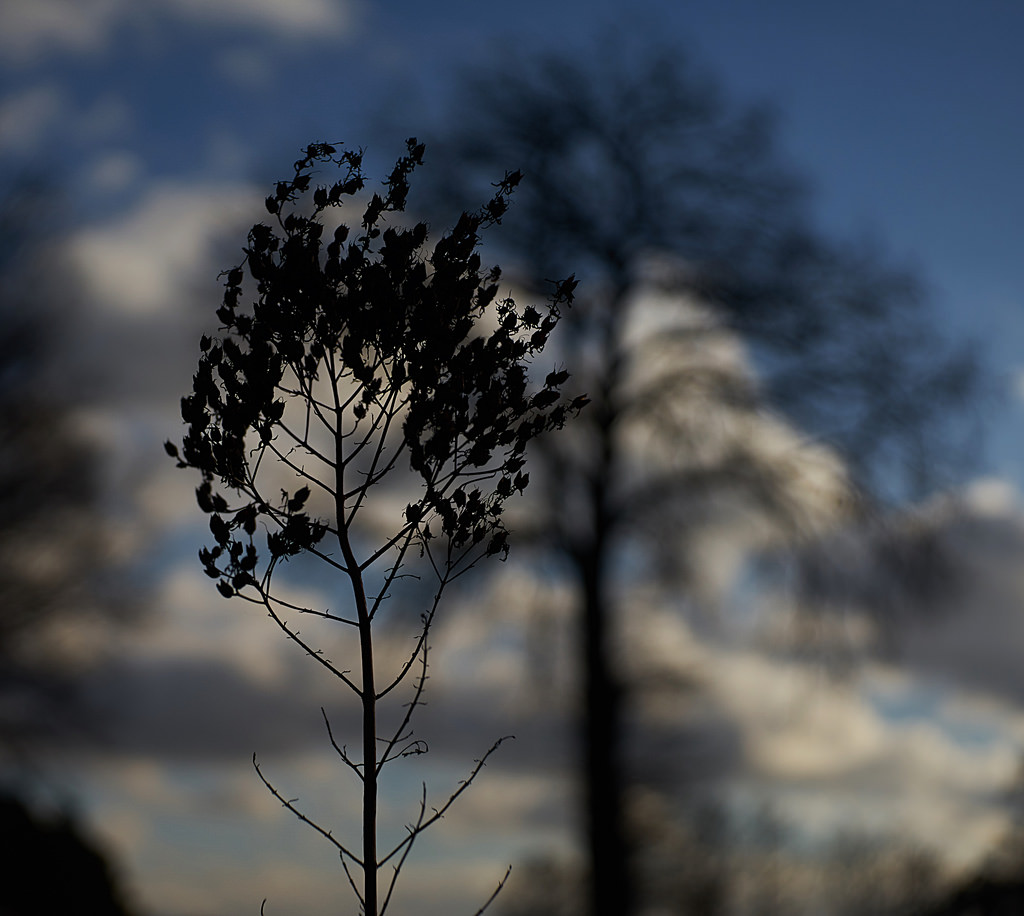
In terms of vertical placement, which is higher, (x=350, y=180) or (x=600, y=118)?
(x=600, y=118)

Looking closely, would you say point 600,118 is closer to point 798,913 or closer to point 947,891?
point 947,891

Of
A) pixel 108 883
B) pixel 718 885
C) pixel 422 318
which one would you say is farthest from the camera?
pixel 718 885

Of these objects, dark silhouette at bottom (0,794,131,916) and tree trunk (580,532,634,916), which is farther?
dark silhouette at bottom (0,794,131,916)

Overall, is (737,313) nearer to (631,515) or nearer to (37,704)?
(631,515)

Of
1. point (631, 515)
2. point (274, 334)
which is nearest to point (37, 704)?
point (631, 515)

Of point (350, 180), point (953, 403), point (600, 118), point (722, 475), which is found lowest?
point (350, 180)

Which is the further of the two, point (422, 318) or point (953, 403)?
point (953, 403)

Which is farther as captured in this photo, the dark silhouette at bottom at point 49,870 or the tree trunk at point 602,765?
the dark silhouette at bottom at point 49,870

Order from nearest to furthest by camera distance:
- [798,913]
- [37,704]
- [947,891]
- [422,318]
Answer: [422,318] < [947,891] < [37,704] < [798,913]

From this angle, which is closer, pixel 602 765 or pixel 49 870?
pixel 602 765

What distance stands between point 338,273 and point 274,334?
11.6 inches

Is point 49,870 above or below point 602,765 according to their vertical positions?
below

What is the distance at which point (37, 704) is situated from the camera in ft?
44.5

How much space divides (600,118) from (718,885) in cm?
1075
